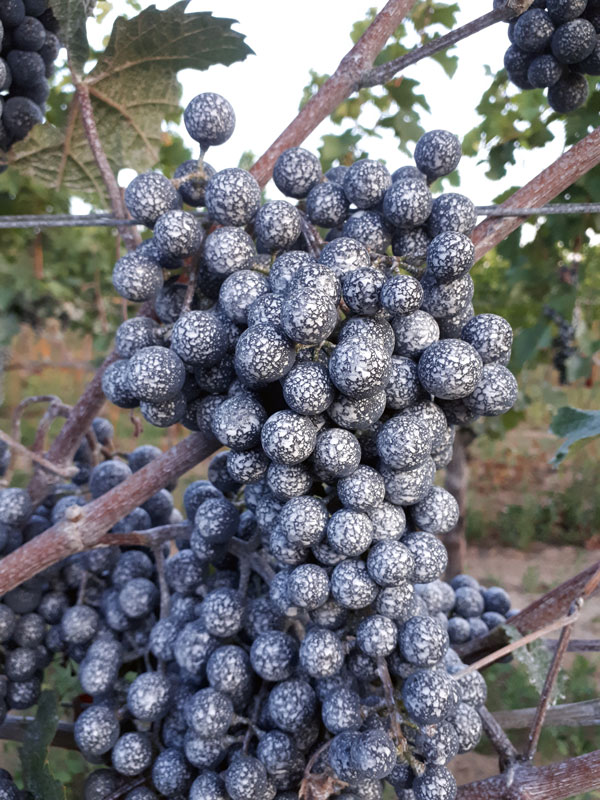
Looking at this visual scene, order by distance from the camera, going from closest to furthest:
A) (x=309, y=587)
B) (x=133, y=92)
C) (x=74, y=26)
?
(x=309, y=587) → (x=74, y=26) → (x=133, y=92)

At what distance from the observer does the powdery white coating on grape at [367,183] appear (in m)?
0.93

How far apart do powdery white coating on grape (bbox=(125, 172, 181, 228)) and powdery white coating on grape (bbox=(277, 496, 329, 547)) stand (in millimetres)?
470

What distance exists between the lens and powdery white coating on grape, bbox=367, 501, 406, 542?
862 millimetres

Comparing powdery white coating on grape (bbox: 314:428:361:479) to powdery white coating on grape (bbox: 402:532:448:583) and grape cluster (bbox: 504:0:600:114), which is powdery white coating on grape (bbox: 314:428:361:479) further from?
grape cluster (bbox: 504:0:600:114)

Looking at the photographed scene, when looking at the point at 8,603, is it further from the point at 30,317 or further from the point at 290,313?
the point at 30,317

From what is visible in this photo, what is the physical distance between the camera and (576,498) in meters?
6.21

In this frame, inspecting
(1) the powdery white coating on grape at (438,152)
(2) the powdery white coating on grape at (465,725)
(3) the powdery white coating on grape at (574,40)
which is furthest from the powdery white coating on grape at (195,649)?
(3) the powdery white coating on grape at (574,40)

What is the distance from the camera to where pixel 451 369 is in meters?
0.79

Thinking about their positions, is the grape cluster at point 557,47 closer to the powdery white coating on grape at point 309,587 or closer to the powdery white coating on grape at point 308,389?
the powdery white coating on grape at point 308,389

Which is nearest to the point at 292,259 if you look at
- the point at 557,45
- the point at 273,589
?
the point at 273,589

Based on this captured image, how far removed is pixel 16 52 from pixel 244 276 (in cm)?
77

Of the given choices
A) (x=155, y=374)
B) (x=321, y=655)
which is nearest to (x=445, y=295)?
(x=155, y=374)

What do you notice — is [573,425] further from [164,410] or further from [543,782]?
[164,410]

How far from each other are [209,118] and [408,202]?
34cm
